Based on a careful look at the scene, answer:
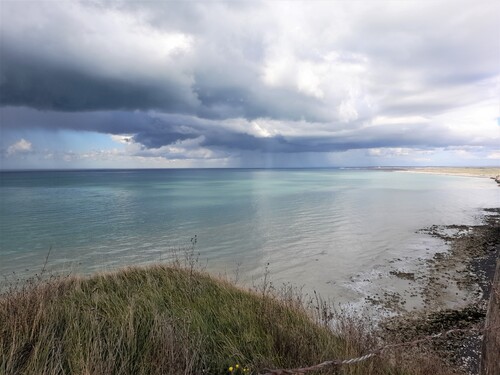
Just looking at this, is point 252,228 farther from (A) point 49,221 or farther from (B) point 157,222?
(A) point 49,221

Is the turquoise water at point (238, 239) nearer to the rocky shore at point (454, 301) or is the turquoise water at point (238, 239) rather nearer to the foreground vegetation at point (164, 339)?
the rocky shore at point (454, 301)

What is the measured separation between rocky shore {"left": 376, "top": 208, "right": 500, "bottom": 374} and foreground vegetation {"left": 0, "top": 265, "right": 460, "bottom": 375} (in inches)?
154

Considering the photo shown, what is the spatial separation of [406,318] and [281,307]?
651 centimetres

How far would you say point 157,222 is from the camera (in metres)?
32.3

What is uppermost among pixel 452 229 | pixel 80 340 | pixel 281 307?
pixel 80 340

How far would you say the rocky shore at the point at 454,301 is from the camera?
9.02 meters

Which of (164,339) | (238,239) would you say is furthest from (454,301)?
(238,239)

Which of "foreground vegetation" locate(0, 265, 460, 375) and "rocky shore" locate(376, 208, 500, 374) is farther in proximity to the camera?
"rocky shore" locate(376, 208, 500, 374)

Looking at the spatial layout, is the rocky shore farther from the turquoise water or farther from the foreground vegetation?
the foreground vegetation

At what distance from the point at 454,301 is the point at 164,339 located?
12.7m

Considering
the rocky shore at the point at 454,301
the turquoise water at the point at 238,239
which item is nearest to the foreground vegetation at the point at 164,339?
the rocky shore at the point at 454,301

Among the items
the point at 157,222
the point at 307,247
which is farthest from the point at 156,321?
Result: the point at 157,222

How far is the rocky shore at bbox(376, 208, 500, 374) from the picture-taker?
902 centimetres

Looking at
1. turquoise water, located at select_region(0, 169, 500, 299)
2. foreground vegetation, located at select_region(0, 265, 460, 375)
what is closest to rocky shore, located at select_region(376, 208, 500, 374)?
turquoise water, located at select_region(0, 169, 500, 299)
